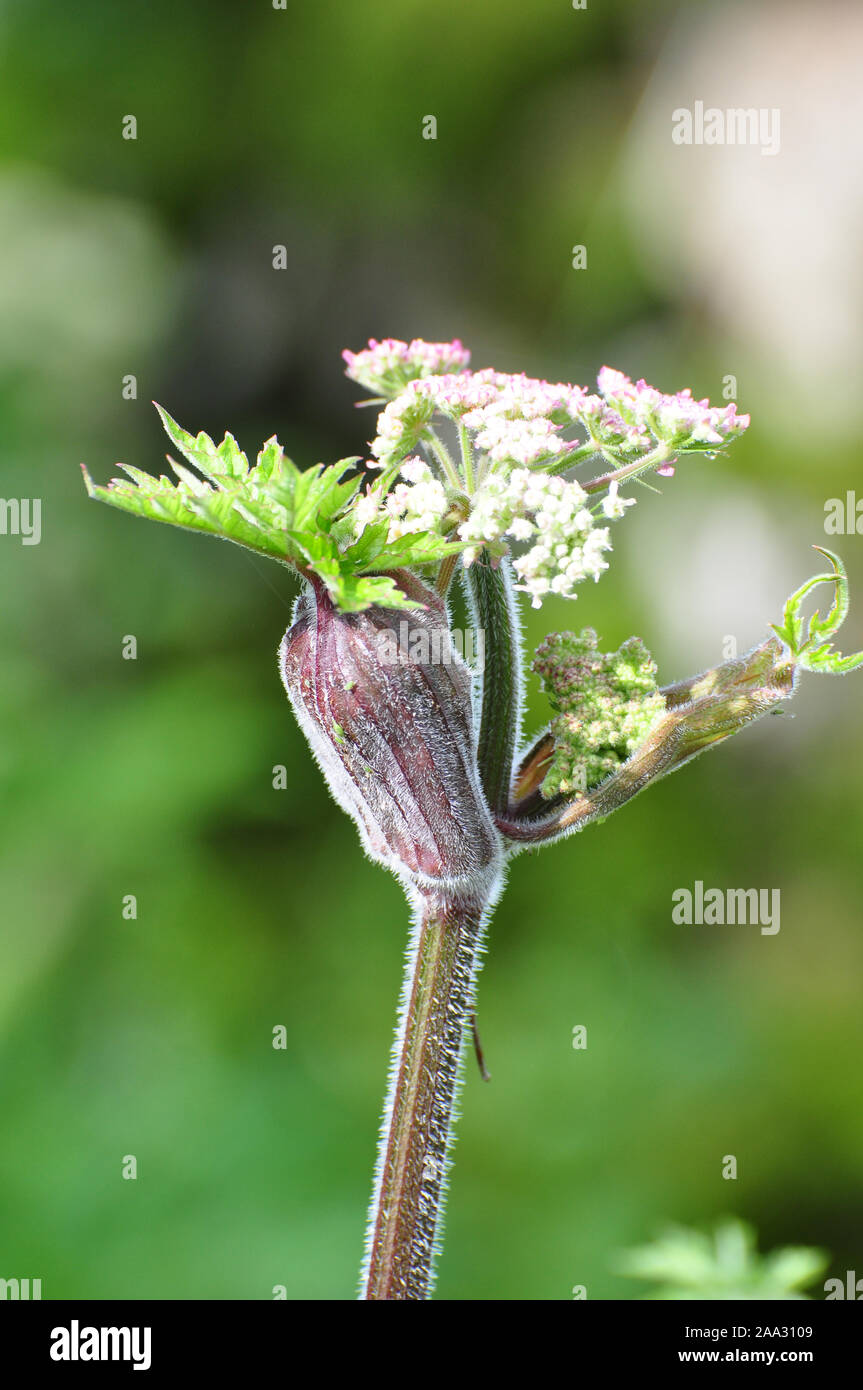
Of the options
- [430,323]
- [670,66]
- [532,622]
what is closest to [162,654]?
[532,622]

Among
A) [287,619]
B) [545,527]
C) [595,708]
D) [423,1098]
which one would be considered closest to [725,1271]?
[423,1098]

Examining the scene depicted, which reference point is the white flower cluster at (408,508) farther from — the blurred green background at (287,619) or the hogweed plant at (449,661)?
the blurred green background at (287,619)

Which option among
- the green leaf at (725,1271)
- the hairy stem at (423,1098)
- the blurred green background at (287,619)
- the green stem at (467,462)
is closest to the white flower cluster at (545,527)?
the green stem at (467,462)

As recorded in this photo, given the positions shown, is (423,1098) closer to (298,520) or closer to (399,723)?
(399,723)

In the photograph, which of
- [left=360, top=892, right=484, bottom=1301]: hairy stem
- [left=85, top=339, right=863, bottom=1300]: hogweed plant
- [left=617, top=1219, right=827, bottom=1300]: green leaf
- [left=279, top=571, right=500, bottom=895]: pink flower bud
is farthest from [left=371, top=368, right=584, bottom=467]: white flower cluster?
[left=617, top=1219, right=827, bottom=1300]: green leaf

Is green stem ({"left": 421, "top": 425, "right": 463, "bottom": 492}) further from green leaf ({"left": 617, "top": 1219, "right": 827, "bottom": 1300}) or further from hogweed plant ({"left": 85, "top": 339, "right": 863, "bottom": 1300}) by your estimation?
green leaf ({"left": 617, "top": 1219, "right": 827, "bottom": 1300})

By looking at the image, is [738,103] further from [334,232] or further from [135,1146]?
[135,1146]
